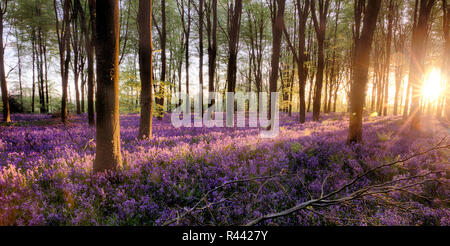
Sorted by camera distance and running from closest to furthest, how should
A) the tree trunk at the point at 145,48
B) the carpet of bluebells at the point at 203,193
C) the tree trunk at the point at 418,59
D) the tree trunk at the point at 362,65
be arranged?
the carpet of bluebells at the point at 203,193
the tree trunk at the point at 362,65
the tree trunk at the point at 145,48
the tree trunk at the point at 418,59

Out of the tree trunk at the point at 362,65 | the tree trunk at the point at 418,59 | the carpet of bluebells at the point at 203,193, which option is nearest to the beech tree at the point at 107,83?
the carpet of bluebells at the point at 203,193

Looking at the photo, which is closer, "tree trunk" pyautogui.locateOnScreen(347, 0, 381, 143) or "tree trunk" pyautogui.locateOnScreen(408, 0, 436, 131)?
"tree trunk" pyautogui.locateOnScreen(347, 0, 381, 143)

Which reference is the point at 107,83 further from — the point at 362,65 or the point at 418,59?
the point at 418,59

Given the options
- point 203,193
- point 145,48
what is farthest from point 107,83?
point 145,48

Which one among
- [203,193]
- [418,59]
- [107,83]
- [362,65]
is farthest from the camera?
[418,59]

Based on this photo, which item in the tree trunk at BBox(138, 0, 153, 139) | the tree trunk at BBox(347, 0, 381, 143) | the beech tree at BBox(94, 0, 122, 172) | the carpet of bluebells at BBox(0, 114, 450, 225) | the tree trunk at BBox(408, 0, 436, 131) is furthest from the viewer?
the tree trunk at BBox(408, 0, 436, 131)

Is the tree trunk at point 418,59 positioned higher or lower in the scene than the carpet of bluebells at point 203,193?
higher

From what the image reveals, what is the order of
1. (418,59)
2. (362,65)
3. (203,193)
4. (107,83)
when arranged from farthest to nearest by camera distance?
(418,59)
(362,65)
(107,83)
(203,193)

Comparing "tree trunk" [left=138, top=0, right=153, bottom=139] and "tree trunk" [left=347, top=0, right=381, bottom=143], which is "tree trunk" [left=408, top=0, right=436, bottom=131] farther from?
"tree trunk" [left=138, top=0, right=153, bottom=139]

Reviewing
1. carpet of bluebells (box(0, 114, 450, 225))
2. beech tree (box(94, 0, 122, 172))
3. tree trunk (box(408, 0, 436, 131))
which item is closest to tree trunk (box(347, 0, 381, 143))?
carpet of bluebells (box(0, 114, 450, 225))

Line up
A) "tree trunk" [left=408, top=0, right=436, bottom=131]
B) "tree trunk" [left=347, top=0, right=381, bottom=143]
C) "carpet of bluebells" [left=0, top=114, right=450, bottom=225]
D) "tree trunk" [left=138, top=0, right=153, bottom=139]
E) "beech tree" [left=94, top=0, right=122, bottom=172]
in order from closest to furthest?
"carpet of bluebells" [left=0, top=114, right=450, bottom=225] → "beech tree" [left=94, top=0, right=122, bottom=172] → "tree trunk" [left=347, top=0, right=381, bottom=143] → "tree trunk" [left=138, top=0, right=153, bottom=139] → "tree trunk" [left=408, top=0, right=436, bottom=131]

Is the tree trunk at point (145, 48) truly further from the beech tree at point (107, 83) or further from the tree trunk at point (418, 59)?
the tree trunk at point (418, 59)
